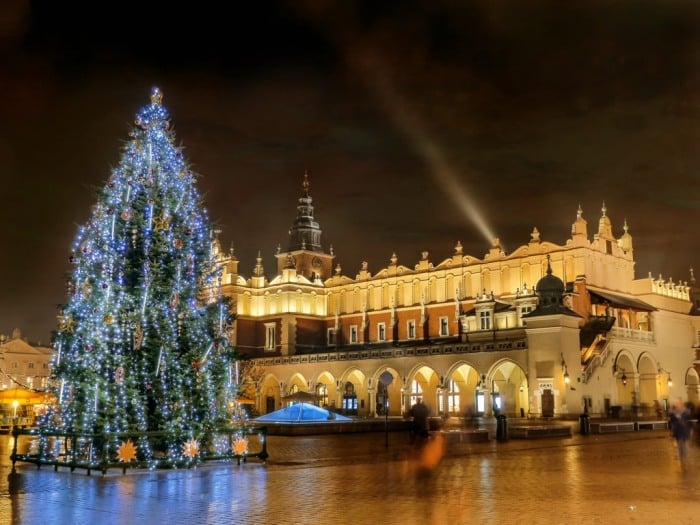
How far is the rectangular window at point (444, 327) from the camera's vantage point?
217ft

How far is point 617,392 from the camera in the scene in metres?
51.5

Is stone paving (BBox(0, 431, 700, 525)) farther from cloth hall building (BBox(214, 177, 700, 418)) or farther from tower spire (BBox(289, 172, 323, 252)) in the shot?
tower spire (BBox(289, 172, 323, 252))

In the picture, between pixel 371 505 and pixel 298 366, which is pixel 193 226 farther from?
pixel 298 366

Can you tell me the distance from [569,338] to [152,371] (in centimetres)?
3209

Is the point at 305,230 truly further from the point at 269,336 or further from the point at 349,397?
the point at 349,397

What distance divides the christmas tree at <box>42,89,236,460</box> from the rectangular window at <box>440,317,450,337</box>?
47.4 metres

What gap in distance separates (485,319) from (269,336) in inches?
953

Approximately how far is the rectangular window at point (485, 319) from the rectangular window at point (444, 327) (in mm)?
6477

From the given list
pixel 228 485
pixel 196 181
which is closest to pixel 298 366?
pixel 196 181

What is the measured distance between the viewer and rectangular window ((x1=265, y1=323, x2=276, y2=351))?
74500mm

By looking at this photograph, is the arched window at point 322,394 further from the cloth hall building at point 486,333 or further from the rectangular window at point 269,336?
the rectangular window at point 269,336

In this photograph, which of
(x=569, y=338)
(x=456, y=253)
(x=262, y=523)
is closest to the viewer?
(x=262, y=523)

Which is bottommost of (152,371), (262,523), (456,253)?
(262,523)

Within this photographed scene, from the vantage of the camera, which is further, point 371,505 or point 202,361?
point 202,361
